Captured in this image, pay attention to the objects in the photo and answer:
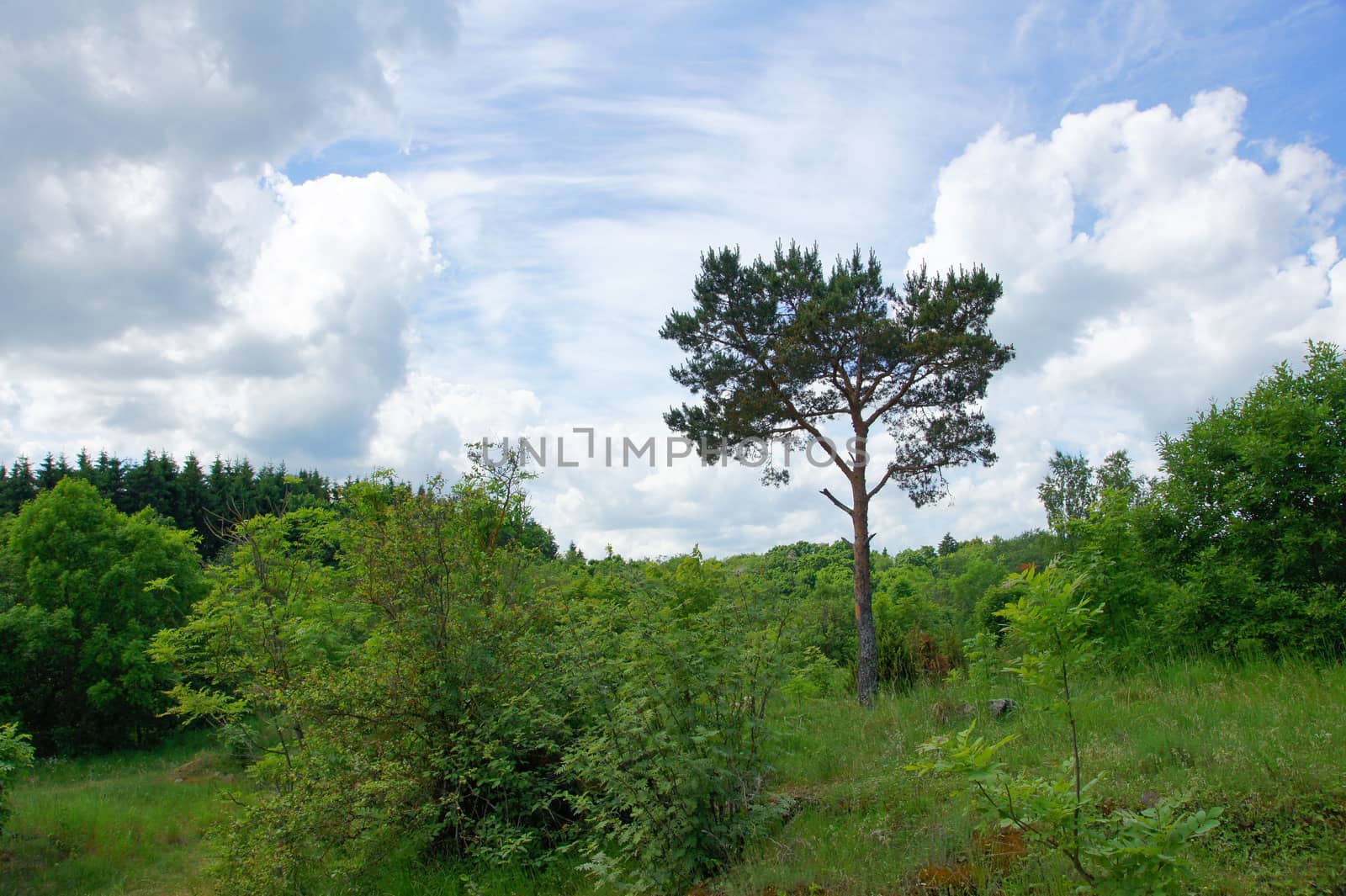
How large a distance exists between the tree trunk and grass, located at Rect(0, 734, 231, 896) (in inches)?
410

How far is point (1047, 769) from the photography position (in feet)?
20.5

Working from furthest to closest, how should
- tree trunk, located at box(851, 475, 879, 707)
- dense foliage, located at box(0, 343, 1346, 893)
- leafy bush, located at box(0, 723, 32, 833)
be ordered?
tree trunk, located at box(851, 475, 879, 707)
leafy bush, located at box(0, 723, 32, 833)
dense foliage, located at box(0, 343, 1346, 893)

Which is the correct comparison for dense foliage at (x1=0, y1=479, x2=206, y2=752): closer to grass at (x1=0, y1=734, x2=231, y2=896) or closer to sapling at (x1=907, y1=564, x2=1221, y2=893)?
grass at (x1=0, y1=734, x2=231, y2=896)

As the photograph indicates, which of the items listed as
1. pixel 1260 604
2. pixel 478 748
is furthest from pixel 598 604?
pixel 1260 604

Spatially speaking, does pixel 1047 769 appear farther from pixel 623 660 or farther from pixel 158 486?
pixel 158 486

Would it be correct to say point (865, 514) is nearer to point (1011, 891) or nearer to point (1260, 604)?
point (1260, 604)

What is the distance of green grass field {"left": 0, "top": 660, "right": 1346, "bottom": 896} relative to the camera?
4379 mm

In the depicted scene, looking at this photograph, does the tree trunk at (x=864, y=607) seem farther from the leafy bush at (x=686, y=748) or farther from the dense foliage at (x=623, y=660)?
the leafy bush at (x=686, y=748)

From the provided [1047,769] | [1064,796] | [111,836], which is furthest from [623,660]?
[111,836]

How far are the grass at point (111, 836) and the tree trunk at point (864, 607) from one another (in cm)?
1043

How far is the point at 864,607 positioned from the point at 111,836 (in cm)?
1551

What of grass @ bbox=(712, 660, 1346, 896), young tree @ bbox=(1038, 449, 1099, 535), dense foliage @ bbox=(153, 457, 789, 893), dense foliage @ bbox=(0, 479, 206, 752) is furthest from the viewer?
young tree @ bbox=(1038, 449, 1099, 535)

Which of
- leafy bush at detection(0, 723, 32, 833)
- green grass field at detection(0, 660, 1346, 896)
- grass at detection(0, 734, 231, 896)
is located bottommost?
grass at detection(0, 734, 231, 896)

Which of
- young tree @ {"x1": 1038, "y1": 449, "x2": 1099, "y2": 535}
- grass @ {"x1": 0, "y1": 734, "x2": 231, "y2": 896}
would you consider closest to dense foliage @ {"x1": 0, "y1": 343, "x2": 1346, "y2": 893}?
grass @ {"x1": 0, "y1": 734, "x2": 231, "y2": 896}
